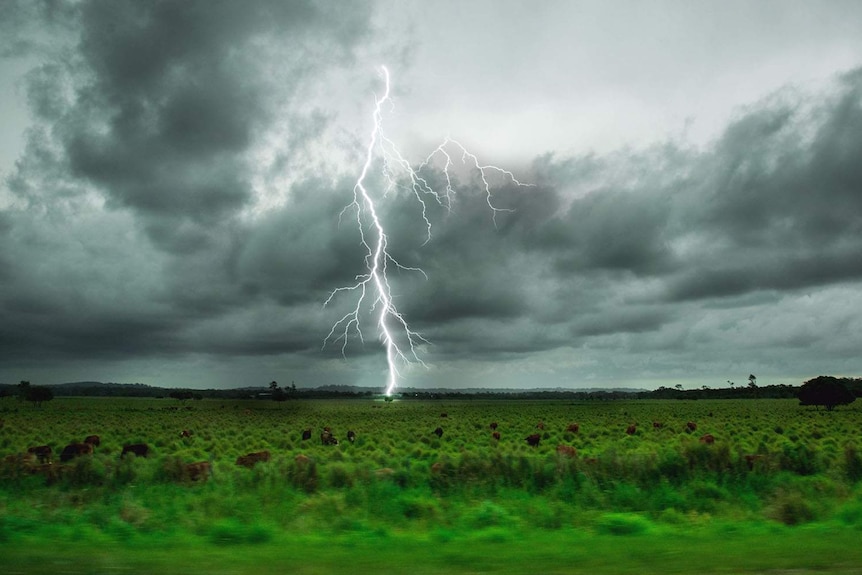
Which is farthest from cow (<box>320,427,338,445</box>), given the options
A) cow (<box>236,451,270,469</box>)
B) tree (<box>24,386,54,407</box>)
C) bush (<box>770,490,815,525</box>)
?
tree (<box>24,386,54,407</box>)

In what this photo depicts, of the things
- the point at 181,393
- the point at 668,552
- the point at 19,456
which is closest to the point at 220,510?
the point at 668,552

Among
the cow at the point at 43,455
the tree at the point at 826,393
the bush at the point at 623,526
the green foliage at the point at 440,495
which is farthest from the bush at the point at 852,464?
the tree at the point at 826,393

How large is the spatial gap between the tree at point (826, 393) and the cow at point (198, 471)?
3766 inches

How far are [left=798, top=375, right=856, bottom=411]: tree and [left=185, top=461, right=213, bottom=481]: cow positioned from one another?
95.7 m

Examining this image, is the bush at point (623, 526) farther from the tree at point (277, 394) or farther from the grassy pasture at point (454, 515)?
the tree at point (277, 394)

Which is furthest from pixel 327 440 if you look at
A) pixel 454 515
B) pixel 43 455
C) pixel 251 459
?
pixel 454 515

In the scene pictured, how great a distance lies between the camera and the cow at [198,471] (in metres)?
19.2

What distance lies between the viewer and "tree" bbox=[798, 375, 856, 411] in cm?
9356

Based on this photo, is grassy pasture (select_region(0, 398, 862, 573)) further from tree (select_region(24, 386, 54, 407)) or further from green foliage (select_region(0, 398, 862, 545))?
tree (select_region(24, 386, 54, 407))

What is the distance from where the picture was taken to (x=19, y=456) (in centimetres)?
1925

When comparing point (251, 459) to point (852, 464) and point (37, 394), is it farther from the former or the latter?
point (37, 394)

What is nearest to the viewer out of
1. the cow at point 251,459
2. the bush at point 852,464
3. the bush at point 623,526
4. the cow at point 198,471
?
the bush at point 623,526

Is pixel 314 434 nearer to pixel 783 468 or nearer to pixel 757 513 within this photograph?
pixel 783 468

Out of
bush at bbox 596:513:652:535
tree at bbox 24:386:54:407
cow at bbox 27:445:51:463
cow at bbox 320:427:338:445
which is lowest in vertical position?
cow at bbox 320:427:338:445
